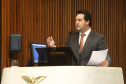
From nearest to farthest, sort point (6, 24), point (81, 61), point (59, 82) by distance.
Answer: point (59, 82)
point (81, 61)
point (6, 24)

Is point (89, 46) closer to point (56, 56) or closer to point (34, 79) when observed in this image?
point (56, 56)

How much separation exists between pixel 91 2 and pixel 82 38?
1.51m


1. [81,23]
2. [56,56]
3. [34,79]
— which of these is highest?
[81,23]

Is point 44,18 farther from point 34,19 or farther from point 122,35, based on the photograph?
point 122,35

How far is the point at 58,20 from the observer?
189 inches

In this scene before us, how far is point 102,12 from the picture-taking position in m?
4.99

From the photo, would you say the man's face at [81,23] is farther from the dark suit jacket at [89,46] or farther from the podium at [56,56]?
the podium at [56,56]

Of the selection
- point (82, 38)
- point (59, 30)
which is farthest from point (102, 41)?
point (59, 30)

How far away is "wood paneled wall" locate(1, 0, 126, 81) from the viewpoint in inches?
170

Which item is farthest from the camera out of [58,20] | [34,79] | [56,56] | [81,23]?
[58,20]

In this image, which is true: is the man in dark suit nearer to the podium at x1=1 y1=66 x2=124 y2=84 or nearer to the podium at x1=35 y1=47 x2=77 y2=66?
the podium at x1=35 y1=47 x2=77 y2=66

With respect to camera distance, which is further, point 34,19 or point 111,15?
point 111,15

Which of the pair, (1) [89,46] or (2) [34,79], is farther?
(1) [89,46]

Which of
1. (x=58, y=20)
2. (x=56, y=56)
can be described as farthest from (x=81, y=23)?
(x=56, y=56)
